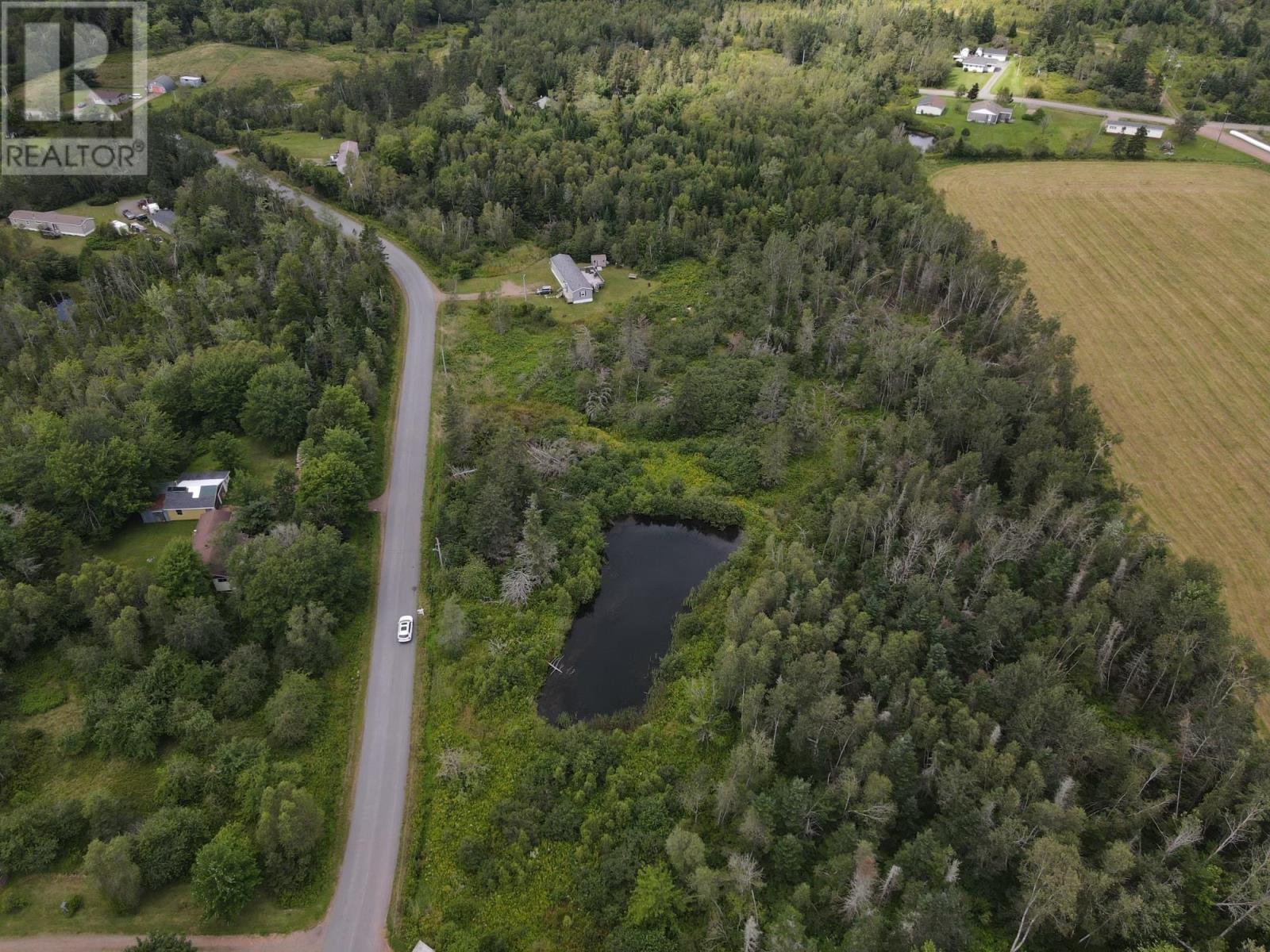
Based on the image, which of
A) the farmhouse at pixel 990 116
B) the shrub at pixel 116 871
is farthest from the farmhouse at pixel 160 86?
the shrub at pixel 116 871

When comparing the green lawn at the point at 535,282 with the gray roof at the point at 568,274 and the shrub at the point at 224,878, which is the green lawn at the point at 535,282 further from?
the shrub at the point at 224,878

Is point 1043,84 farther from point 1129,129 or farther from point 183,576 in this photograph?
point 183,576

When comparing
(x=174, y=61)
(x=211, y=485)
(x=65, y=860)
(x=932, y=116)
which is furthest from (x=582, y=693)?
(x=174, y=61)

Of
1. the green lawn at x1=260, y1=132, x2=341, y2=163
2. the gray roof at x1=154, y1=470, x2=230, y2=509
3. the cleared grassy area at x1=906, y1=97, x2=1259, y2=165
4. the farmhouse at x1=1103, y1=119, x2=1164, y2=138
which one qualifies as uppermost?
the farmhouse at x1=1103, y1=119, x2=1164, y2=138

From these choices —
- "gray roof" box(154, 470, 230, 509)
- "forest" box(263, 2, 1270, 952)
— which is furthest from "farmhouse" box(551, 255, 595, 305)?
"gray roof" box(154, 470, 230, 509)

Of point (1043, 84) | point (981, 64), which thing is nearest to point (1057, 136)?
point (1043, 84)

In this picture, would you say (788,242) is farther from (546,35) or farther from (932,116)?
(546,35)

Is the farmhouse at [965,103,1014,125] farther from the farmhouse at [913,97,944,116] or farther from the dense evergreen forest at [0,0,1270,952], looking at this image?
the dense evergreen forest at [0,0,1270,952]
